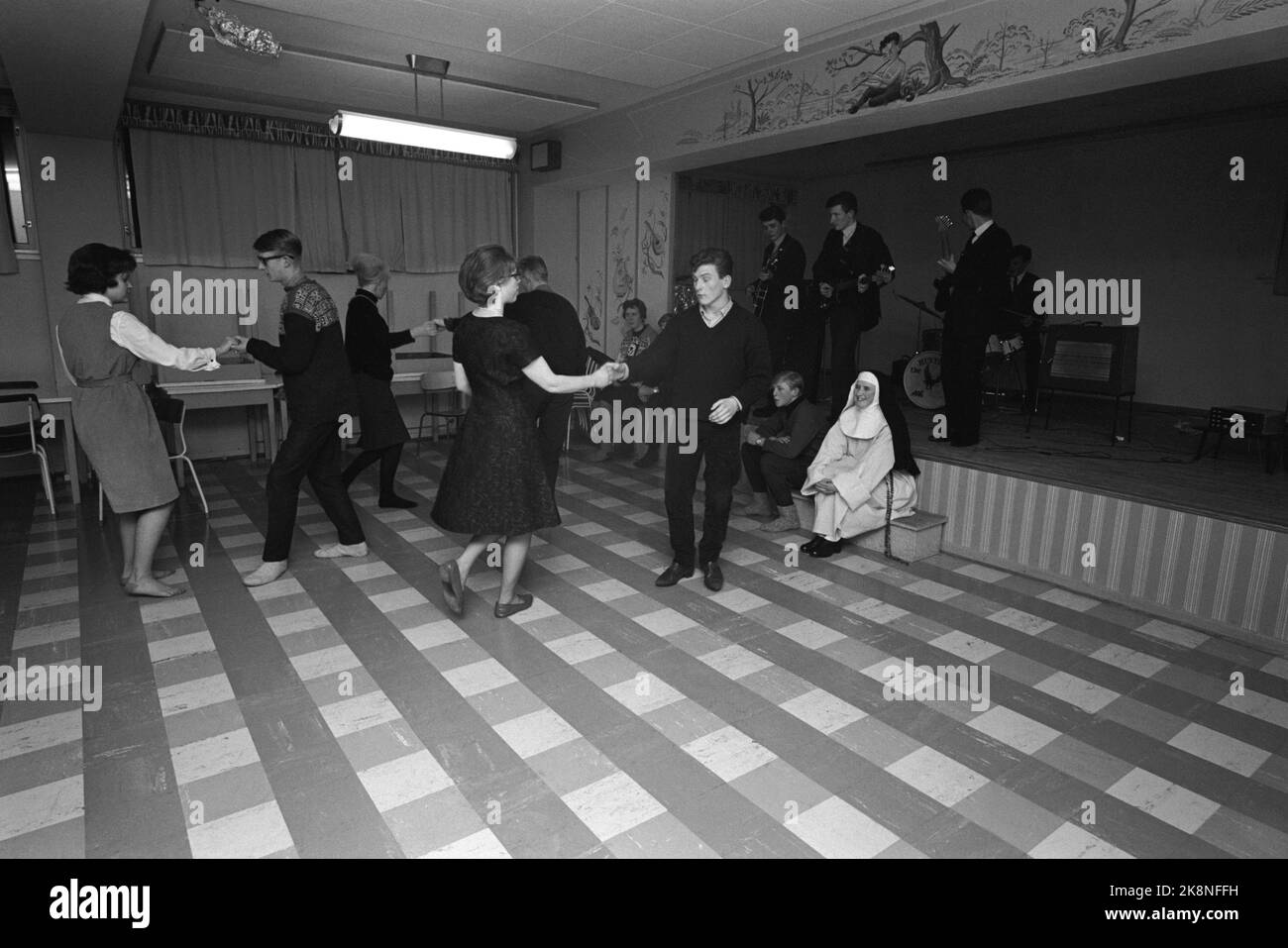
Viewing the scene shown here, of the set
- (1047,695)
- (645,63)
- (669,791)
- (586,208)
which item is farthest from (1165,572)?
(586,208)

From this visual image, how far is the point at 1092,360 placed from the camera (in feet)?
20.3

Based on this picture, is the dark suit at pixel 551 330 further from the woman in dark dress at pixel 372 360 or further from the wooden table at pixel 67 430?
the wooden table at pixel 67 430

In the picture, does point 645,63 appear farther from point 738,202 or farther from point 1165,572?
point 1165,572

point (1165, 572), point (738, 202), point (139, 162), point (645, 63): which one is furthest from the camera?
point (738, 202)

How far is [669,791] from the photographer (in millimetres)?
2510

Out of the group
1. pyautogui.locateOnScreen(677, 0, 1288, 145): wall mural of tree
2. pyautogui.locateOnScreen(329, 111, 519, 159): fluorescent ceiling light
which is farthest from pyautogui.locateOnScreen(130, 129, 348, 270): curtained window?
pyautogui.locateOnScreen(677, 0, 1288, 145): wall mural of tree

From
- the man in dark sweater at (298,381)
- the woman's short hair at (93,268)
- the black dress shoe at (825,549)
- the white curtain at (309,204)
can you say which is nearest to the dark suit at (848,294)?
the black dress shoe at (825,549)

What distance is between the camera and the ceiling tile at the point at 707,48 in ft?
16.6

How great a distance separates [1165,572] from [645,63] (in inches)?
183

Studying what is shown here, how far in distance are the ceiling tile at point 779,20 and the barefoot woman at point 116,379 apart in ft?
11.3

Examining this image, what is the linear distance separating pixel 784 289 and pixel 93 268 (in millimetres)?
4448

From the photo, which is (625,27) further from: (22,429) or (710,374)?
(22,429)

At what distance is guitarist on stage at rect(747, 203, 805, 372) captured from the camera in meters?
6.13

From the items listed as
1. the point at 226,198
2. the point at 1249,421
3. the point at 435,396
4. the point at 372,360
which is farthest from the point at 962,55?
the point at 226,198
